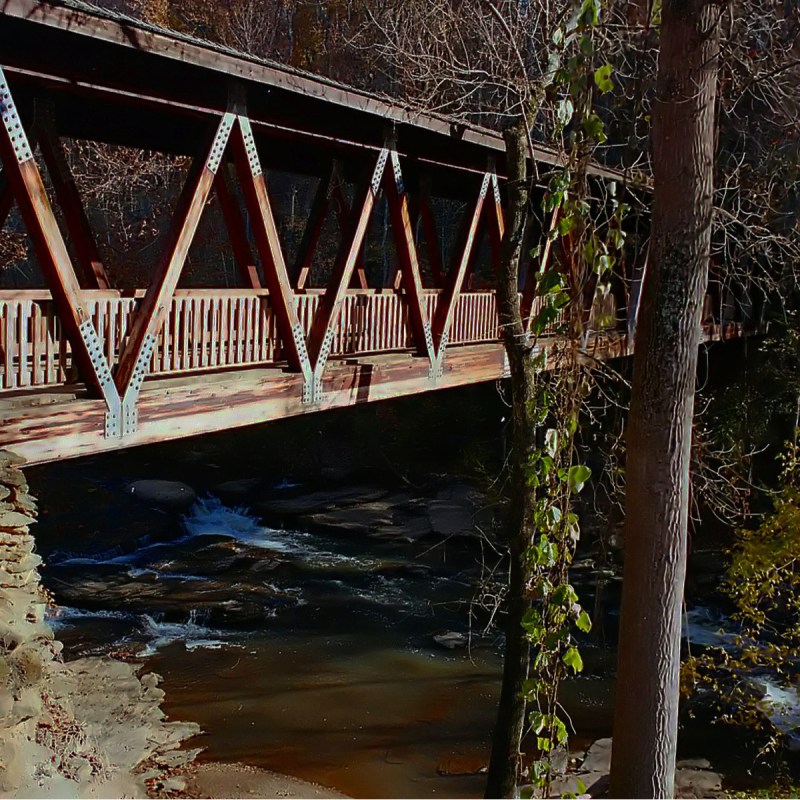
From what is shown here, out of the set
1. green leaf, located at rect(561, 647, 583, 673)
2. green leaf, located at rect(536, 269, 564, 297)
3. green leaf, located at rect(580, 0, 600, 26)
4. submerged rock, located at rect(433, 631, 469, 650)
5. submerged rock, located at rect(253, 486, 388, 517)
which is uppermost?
green leaf, located at rect(580, 0, 600, 26)

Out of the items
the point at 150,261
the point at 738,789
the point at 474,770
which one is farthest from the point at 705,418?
the point at 150,261

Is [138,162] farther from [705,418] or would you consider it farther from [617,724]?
[617,724]

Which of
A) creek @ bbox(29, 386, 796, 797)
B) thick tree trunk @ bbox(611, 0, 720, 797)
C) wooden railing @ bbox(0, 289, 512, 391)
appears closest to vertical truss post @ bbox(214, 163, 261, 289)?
wooden railing @ bbox(0, 289, 512, 391)

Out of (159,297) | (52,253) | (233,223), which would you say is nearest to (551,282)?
(52,253)

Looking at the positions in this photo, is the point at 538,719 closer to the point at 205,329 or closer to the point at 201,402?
the point at 201,402

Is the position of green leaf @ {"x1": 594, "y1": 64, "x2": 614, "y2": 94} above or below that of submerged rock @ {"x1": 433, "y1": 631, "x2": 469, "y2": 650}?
above

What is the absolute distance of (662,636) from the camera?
5.11 m

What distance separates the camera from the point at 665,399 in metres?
5.04

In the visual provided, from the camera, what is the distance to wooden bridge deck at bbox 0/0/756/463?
235 inches

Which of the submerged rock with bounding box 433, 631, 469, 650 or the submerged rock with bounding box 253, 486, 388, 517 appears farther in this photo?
the submerged rock with bounding box 253, 486, 388, 517

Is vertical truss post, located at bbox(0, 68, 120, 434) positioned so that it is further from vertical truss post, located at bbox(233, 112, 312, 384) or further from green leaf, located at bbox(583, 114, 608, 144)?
green leaf, located at bbox(583, 114, 608, 144)

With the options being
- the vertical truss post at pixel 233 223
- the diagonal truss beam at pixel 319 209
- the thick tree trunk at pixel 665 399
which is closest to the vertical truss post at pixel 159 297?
the vertical truss post at pixel 233 223

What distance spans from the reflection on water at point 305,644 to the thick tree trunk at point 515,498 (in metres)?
2.41

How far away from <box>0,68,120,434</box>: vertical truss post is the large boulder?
14.8 m
